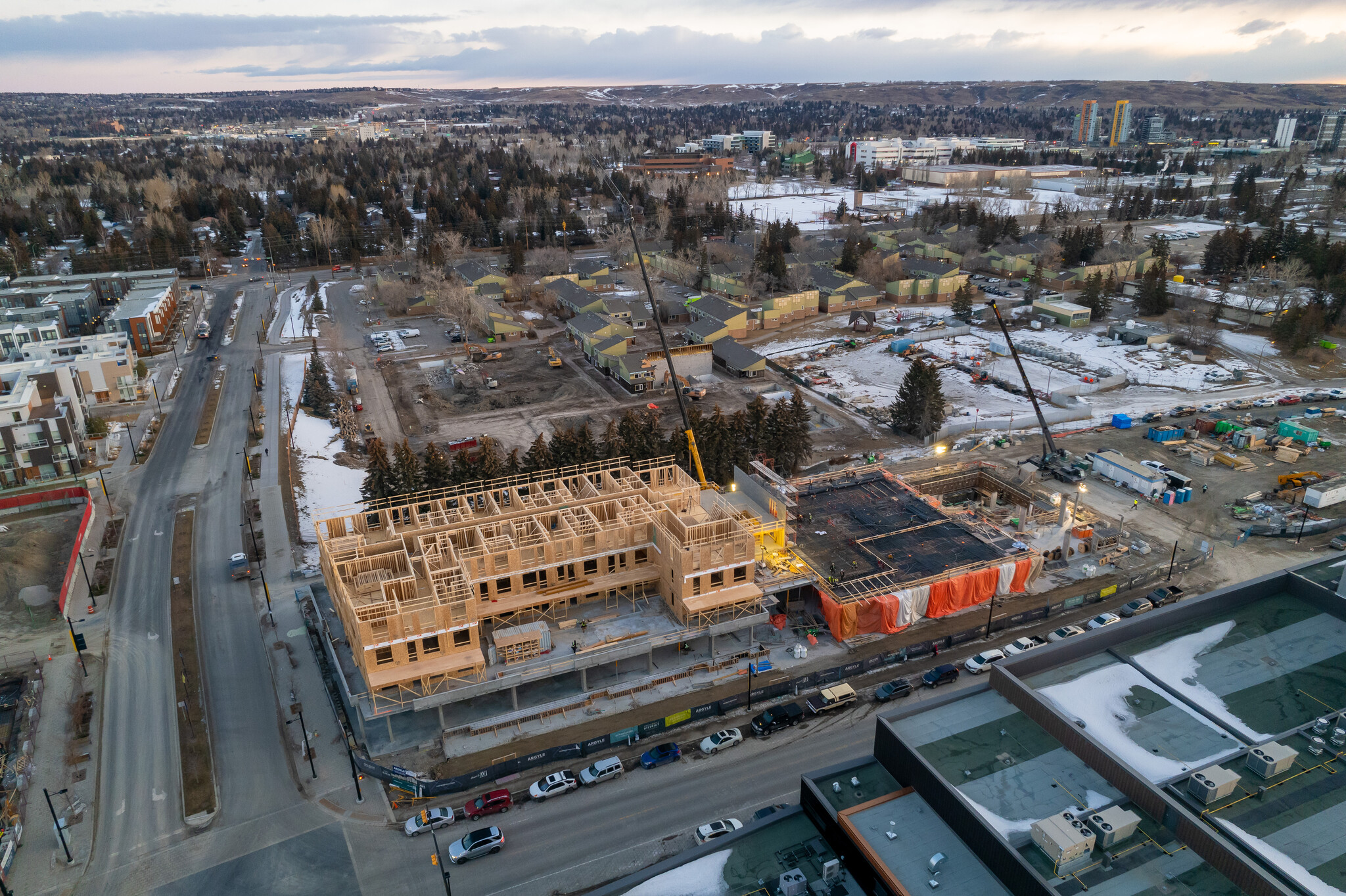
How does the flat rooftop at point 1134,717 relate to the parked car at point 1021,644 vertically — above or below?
above

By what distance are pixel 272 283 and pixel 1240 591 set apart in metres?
101

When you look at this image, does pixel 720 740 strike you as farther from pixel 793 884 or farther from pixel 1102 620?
pixel 1102 620

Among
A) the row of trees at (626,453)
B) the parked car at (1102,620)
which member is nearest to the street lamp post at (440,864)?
the row of trees at (626,453)

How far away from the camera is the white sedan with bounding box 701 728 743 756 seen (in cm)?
2745

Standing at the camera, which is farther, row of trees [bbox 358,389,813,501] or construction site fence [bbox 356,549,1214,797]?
row of trees [bbox 358,389,813,501]

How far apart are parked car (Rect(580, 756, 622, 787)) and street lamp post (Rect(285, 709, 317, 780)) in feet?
30.0

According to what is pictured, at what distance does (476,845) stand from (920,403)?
3997 cm

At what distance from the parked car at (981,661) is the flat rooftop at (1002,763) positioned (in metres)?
8.06

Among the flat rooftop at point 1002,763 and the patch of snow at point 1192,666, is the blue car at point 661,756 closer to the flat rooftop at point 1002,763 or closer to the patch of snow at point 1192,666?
the flat rooftop at point 1002,763

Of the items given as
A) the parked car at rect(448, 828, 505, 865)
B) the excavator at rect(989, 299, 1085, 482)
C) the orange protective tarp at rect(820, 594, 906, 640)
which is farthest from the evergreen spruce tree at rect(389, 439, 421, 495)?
the excavator at rect(989, 299, 1085, 482)

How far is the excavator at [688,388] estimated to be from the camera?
202 feet

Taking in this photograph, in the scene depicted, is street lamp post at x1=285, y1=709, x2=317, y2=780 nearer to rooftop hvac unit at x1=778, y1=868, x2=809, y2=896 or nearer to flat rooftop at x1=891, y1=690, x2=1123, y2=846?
rooftop hvac unit at x1=778, y1=868, x2=809, y2=896

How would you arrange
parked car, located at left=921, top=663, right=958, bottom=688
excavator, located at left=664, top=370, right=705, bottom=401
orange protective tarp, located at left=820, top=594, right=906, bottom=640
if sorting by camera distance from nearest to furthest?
parked car, located at left=921, top=663, right=958, bottom=688 → orange protective tarp, located at left=820, top=594, right=906, bottom=640 → excavator, located at left=664, top=370, right=705, bottom=401

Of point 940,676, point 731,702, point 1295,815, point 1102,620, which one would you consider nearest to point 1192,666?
point 1295,815
